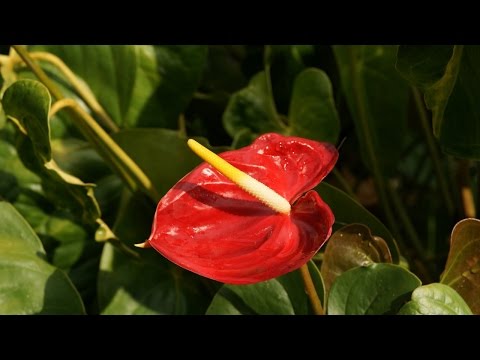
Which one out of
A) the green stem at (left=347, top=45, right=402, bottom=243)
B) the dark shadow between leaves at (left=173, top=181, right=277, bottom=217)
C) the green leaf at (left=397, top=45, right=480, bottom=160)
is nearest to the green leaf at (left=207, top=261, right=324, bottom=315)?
the dark shadow between leaves at (left=173, top=181, right=277, bottom=217)

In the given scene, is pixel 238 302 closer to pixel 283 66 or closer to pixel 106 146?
pixel 106 146

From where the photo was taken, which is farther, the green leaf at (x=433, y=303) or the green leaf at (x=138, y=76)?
the green leaf at (x=138, y=76)

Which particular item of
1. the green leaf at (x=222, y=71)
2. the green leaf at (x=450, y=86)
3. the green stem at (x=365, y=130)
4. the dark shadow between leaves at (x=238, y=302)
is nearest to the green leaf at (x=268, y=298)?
the dark shadow between leaves at (x=238, y=302)

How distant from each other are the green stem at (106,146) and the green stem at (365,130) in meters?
0.34

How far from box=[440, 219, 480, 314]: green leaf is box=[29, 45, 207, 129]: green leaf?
471mm

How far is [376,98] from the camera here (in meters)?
1.11

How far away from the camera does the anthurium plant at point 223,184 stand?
68 cm

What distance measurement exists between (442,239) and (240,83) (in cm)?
45

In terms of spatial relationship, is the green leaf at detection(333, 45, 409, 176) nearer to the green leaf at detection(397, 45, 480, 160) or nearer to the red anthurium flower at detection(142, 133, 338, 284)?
the green leaf at detection(397, 45, 480, 160)

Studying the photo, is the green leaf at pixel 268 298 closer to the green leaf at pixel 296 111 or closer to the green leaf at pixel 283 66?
the green leaf at pixel 296 111

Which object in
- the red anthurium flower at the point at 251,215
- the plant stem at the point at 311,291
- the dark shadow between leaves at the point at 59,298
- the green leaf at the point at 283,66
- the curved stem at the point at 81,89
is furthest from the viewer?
the green leaf at the point at 283,66

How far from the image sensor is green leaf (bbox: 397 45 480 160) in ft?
2.55
